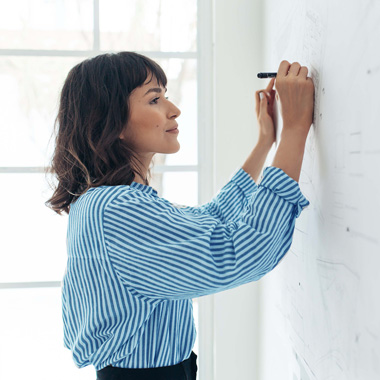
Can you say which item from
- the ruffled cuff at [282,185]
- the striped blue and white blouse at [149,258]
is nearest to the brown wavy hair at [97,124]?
the striped blue and white blouse at [149,258]

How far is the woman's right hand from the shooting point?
2.71 ft

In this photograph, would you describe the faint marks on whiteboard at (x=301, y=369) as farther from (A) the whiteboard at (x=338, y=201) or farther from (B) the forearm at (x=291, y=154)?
(B) the forearm at (x=291, y=154)

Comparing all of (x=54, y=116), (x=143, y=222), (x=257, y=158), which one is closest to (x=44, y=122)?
(x=54, y=116)

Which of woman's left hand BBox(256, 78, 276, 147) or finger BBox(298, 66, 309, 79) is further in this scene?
woman's left hand BBox(256, 78, 276, 147)

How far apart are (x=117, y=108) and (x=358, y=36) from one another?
0.50 m

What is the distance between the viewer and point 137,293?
846mm

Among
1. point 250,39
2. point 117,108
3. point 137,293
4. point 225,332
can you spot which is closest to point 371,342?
point 137,293

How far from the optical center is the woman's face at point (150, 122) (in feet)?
3.22

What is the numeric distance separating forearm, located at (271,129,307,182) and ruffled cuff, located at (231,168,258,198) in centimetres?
27

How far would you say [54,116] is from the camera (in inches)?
63.7

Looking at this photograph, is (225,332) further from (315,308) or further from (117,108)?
(117,108)

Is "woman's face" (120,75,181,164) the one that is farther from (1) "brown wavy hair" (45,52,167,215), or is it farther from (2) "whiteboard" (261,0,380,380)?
(2) "whiteboard" (261,0,380,380)

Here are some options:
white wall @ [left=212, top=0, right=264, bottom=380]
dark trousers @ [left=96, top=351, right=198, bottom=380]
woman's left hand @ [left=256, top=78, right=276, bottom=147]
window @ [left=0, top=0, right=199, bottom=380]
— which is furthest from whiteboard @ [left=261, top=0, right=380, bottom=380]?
window @ [left=0, top=0, right=199, bottom=380]

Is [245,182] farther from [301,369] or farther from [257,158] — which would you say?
[301,369]
